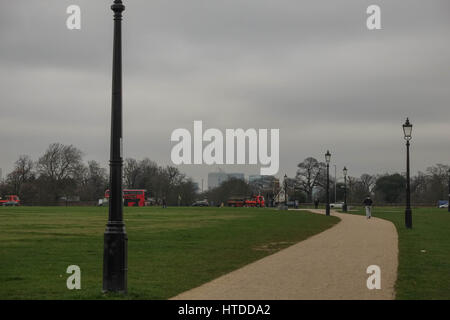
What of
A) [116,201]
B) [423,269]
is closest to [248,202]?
[423,269]

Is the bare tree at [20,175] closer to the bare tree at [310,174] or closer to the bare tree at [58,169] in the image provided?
the bare tree at [58,169]

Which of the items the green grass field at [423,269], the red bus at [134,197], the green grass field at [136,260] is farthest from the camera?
the red bus at [134,197]

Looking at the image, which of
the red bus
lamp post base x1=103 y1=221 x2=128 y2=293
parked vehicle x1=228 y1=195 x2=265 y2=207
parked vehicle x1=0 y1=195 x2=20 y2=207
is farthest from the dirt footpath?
parked vehicle x1=0 y1=195 x2=20 y2=207

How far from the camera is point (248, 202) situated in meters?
114

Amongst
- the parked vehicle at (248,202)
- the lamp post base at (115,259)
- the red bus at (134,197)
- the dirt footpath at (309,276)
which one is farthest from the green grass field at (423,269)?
the parked vehicle at (248,202)

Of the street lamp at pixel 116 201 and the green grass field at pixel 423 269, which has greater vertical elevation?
the street lamp at pixel 116 201

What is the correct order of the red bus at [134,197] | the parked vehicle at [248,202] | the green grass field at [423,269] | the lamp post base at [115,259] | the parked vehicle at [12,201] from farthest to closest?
1. the parked vehicle at [248,202]
2. the parked vehicle at [12,201]
3. the red bus at [134,197]
4. the green grass field at [423,269]
5. the lamp post base at [115,259]

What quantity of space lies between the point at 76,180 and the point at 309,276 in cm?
10860

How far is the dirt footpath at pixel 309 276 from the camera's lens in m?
10.1

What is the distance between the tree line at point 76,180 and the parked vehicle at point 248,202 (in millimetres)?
10454

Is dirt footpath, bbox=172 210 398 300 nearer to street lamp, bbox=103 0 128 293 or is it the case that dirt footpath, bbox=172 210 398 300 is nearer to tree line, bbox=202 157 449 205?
street lamp, bbox=103 0 128 293

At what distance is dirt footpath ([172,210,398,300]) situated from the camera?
10070mm

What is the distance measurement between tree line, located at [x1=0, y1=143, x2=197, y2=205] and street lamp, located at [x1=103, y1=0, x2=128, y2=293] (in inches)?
4160

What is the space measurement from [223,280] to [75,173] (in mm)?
108238
